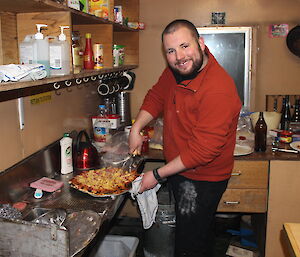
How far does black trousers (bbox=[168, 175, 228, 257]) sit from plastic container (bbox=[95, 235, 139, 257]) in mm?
335

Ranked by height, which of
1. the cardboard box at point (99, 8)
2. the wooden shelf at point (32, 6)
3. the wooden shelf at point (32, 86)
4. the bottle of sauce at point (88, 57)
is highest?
the cardboard box at point (99, 8)

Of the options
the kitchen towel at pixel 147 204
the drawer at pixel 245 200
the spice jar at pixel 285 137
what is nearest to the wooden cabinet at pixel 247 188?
the drawer at pixel 245 200

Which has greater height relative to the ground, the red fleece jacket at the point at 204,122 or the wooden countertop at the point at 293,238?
the red fleece jacket at the point at 204,122

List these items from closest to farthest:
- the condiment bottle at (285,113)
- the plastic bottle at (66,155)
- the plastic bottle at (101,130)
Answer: the plastic bottle at (66,155), the plastic bottle at (101,130), the condiment bottle at (285,113)

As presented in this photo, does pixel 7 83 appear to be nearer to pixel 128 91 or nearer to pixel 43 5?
pixel 43 5

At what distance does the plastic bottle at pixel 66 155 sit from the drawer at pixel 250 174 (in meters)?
1.02

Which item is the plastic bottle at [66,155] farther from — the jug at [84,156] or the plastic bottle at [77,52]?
the plastic bottle at [77,52]

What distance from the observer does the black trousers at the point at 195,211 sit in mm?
1916

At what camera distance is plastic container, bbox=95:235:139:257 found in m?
2.15

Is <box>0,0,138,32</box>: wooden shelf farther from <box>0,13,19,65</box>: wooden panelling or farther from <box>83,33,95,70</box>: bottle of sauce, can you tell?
<box>83,33,95,70</box>: bottle of sauce

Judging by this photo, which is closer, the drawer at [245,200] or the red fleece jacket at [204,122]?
the red fleece jacket at [204,122]

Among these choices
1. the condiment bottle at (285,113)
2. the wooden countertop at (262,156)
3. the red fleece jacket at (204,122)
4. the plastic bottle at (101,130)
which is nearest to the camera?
the red fleece jacket at (204,122)

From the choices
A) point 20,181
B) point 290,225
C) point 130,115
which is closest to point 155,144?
point 130,115

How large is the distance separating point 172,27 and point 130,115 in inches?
60.0
